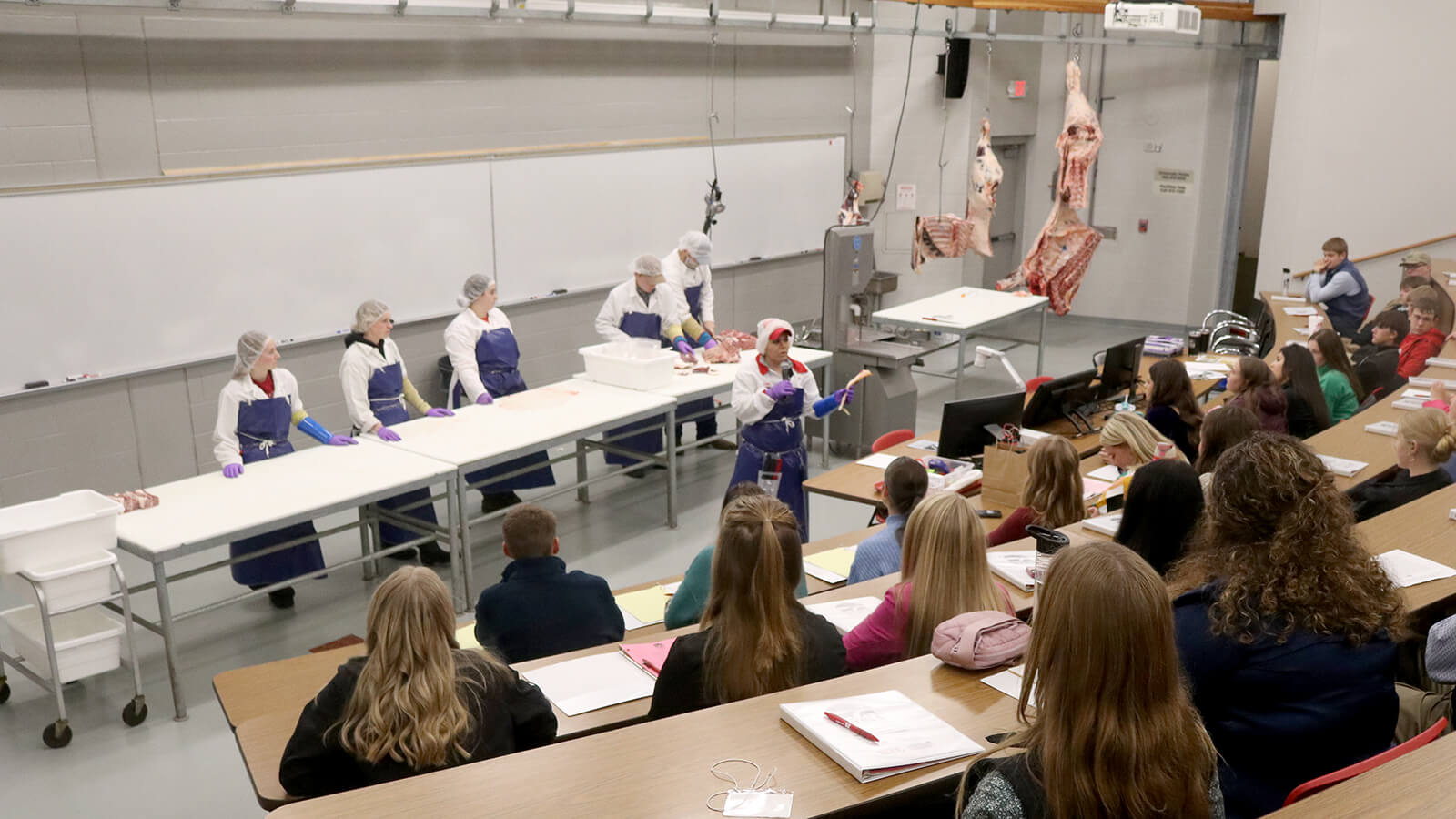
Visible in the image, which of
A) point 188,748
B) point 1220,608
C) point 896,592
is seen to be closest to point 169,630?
point 188,748

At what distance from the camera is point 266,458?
227 inches

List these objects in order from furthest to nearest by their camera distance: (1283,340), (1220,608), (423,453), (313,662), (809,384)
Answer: (1283,340) < (809,384) < (423,453) < (313,662) < (1220,608)

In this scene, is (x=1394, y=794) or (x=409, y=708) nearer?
(x=1394, y=794)

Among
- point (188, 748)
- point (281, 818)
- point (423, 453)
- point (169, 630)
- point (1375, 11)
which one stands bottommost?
point (188, 748)

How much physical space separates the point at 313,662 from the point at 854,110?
914cm

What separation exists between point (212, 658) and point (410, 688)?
3.20 m

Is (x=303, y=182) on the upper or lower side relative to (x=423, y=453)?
upper

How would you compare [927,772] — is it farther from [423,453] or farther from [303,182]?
[303,182]

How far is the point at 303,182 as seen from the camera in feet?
23.8

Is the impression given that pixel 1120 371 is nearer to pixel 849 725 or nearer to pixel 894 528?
pixel 894 528

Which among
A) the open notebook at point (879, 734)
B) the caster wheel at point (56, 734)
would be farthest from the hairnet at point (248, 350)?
the open notebook at point (879, 734)

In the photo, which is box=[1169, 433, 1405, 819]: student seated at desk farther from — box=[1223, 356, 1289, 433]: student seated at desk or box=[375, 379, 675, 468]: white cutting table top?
box=[375, 379, 675, 468]: white cutting table top

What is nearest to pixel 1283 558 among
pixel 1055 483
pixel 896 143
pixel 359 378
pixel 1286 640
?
pixel 1286 640

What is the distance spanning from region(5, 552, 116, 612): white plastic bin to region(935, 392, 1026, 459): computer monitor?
146 inches
